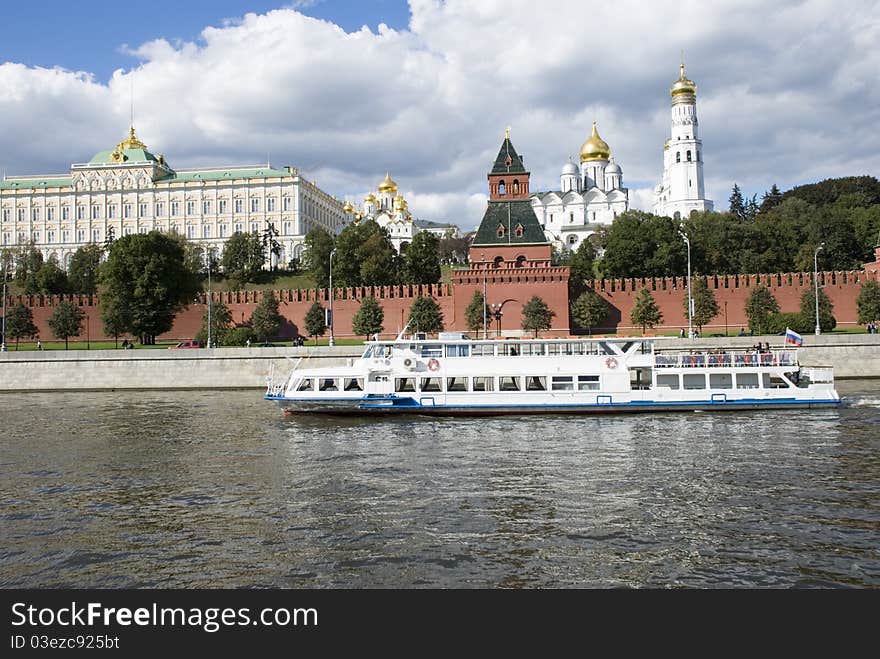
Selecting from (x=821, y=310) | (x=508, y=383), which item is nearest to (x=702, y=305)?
(x=821, y=310)

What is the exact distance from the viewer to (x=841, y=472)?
1791 cm

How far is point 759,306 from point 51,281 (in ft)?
196

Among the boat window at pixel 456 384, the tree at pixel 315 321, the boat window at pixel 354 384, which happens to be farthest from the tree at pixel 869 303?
the boat window at pixel 354 384

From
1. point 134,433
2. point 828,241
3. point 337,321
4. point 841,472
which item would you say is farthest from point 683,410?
point 828,241

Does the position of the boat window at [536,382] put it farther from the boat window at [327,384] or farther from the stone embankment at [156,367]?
the stone embankment at [156,367]

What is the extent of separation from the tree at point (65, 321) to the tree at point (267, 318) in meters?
13.4

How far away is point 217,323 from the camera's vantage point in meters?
59.5

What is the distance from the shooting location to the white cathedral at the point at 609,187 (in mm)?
112938

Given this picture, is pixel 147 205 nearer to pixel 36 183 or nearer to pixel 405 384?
pixel 36 183

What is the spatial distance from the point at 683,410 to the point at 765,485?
1320 cm

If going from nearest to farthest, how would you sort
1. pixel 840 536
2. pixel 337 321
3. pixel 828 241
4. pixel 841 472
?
pixel 840 536, pixel 841 472, pixel 337 321, pixel 828 241

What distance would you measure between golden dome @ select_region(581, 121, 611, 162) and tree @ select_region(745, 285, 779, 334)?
74583mm
